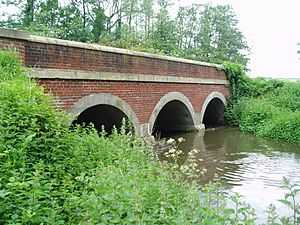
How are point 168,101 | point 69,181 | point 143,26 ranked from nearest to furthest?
point 69,181
point 168,101
point 143,26

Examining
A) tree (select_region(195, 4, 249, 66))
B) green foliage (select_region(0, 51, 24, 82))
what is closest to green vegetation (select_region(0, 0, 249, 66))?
tree (select_region(195, 4, 249, 66))

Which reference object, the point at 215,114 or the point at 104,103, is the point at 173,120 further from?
the point at 104,103

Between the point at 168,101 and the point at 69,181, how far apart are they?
774 centimetres

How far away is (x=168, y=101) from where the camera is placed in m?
11.0

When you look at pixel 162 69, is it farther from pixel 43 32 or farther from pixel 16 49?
pixel 43 32

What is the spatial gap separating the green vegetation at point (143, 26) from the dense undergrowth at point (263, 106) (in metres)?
4.48

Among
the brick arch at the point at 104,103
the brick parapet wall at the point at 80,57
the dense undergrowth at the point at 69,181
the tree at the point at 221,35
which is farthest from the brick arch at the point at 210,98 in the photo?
the tree at the point at 221,35

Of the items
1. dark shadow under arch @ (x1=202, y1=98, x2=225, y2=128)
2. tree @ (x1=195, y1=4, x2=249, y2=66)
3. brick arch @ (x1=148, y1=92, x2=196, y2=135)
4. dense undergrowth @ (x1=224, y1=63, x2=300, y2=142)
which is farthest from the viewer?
tree @ (x1=195, y1=4, x2=249, y2=66)

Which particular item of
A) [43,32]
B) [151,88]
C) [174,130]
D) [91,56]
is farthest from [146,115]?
[43,32]

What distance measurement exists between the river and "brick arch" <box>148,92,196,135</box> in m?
1.00

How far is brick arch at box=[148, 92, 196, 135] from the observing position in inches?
396

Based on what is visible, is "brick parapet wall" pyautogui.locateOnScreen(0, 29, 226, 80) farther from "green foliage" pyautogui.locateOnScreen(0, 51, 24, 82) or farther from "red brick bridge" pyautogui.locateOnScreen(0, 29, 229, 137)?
"green foliage" pyautogui.locateOnScreen(0, 51, 24, 82)

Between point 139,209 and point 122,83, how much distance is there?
6.29 meters

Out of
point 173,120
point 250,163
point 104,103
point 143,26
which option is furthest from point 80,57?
point 143,26
